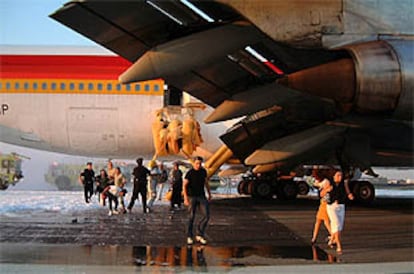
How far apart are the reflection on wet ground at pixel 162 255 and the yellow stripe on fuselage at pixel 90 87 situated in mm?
9328

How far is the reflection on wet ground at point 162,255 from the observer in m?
6.75

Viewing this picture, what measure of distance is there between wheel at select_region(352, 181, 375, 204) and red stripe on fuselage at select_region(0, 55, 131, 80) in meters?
8.27

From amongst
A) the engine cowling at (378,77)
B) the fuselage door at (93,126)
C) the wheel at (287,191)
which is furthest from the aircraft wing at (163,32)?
the wheel at (287,191)

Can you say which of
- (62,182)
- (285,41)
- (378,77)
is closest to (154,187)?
(285,41)

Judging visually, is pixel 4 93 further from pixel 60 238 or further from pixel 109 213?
pixel 60 238

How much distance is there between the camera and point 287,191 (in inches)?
704

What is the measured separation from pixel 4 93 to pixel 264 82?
36.0 feet

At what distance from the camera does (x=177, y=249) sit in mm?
7855

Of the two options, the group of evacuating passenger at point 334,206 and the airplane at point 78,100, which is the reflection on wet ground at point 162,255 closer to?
the group of evacuating passenger at point 334,206

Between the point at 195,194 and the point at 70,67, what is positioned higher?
the point at 70,67

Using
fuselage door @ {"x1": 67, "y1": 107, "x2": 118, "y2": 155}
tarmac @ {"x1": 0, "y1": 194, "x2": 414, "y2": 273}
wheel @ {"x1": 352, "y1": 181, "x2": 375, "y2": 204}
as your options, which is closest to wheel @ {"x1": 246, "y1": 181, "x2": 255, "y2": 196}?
wheel @ {"x1": 352, "y1": 181, "x2": 375, "y2": 204}

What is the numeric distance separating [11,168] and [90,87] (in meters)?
14.1

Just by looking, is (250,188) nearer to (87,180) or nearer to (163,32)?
(87,180)

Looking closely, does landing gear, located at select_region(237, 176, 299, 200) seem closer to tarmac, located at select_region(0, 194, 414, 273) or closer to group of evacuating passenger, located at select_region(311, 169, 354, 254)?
tarmac, located at select_region(0, 194, 414, 273)
